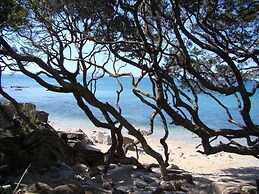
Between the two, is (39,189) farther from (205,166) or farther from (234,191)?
(205,166)

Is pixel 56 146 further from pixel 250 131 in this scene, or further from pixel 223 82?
pixel 223 82

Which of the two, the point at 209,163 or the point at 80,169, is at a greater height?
the point at 209,163

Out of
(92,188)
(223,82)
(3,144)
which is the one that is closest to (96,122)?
(92,188)

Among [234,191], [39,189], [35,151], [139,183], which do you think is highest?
[35,151]

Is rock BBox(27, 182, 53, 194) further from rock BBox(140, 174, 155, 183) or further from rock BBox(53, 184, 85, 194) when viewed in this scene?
rock BBox(140, 174, 155, 183)

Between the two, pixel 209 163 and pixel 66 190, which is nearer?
pixel 66 190

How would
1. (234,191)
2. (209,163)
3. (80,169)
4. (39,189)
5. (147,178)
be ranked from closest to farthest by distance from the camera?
(39,189) < (234,191) < (147,178) < (80,169) < (209,163)

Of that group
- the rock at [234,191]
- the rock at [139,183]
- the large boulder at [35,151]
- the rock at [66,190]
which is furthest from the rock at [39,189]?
the rock at [234,191]

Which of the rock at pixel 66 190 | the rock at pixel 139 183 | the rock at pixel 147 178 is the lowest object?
the rock at pixel 139 183

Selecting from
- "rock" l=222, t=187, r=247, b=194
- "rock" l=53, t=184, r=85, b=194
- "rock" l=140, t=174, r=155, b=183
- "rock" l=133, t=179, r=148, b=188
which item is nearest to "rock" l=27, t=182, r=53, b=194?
"rock" l=53, t=184, r=85, b=194

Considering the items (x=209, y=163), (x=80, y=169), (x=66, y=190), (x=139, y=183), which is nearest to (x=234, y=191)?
(x=139, y=183)

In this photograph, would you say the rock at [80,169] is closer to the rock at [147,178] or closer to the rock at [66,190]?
the rock at [147,178]

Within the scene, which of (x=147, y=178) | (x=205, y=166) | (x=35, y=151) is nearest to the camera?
(x=35, y=151)

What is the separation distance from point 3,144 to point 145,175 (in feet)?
8.67
